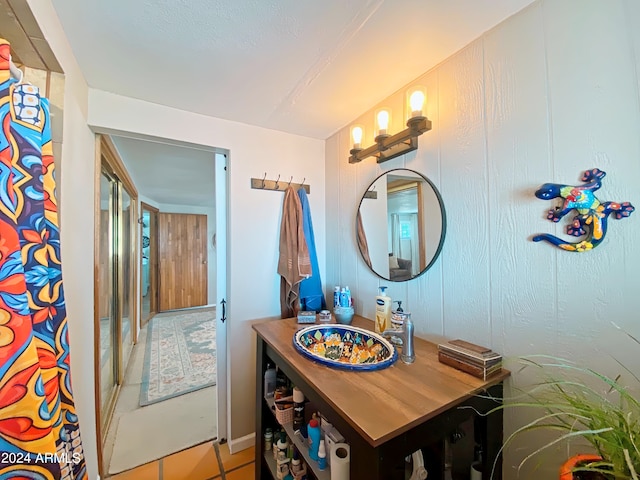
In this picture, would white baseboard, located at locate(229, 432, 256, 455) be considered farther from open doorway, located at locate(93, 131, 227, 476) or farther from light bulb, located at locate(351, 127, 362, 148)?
light bulb, located at locate(351, 127, 362, 148)

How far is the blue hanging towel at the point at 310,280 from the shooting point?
176 cm

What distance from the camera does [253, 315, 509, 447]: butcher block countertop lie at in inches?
27.3

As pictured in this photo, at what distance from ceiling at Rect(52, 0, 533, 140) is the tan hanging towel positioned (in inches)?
25.6

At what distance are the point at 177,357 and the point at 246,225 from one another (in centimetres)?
239

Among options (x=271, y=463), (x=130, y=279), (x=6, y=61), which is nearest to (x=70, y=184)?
(x=6, y=61)

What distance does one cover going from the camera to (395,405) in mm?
757

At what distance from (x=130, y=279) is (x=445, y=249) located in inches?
142

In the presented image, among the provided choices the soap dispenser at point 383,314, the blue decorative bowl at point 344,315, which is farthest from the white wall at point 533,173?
the blue decorative bowl at point 344,315

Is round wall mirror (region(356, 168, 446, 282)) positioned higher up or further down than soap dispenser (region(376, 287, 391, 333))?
higher up

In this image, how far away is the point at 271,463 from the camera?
1327 millimetres

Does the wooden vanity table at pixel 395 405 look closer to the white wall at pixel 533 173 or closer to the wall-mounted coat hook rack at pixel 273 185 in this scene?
the white wall at pixel 533 173

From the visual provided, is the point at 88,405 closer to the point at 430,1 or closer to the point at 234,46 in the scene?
the point at 234,46

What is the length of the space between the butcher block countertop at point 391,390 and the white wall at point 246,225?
0.69 meters

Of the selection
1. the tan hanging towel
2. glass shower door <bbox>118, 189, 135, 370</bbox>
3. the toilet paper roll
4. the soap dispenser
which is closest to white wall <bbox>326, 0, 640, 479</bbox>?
the soap dispenser
